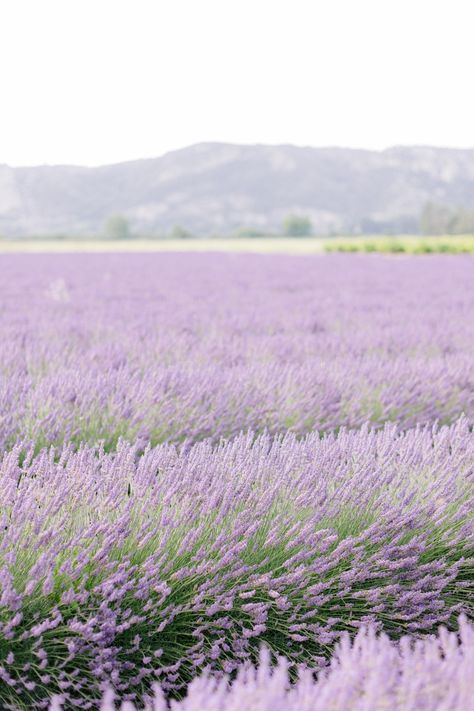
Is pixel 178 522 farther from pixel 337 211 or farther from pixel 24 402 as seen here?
pixel 337 211

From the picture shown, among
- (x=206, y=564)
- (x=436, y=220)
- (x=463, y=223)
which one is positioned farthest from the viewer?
(x=436, y=220)

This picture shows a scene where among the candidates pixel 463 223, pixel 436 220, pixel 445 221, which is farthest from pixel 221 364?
pixel 436 220

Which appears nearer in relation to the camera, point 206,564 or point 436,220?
point 206,564

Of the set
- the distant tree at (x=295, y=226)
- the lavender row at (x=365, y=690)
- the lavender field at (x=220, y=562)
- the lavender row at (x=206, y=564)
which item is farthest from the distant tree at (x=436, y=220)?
the lavender row at (x=365, y=690)

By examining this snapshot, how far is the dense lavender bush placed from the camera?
3045mm

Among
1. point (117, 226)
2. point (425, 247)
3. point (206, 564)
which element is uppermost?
point (117, 226)

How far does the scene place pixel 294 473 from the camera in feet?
7.20

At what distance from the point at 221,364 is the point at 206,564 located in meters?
2.60

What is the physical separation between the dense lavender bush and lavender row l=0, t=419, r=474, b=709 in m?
0.86

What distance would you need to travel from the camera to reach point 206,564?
5.53ft

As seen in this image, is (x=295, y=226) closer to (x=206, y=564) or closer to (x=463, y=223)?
(x=463, y=223)

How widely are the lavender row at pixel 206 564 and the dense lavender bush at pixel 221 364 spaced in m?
0.86

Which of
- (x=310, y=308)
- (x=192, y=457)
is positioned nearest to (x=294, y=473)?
(x=192, y=457)

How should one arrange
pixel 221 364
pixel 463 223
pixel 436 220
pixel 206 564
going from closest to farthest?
pixel 206 564 → pixel 221 364 → pixel 463 223 → pixel 436 220
